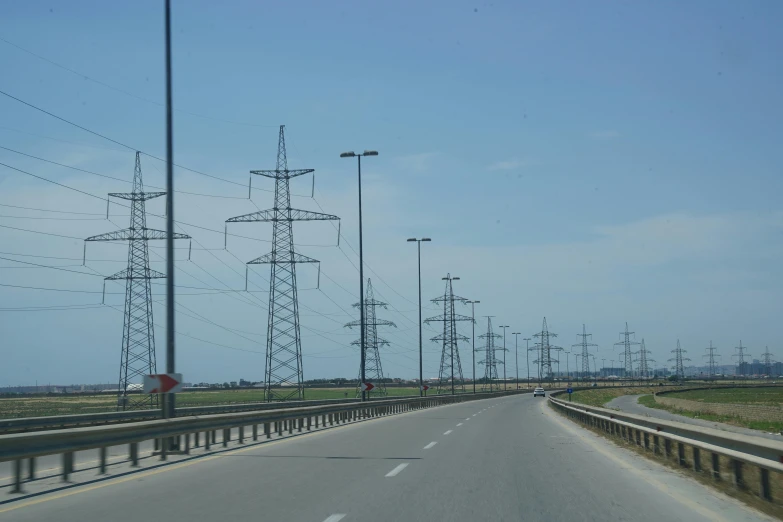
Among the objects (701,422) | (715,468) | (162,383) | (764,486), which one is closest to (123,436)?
(162,383)

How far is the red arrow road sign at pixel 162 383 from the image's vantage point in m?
19.4

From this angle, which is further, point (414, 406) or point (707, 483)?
point (414, 406)

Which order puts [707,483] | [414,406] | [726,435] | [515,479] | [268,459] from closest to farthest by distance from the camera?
[726,435], [707,483], [515,479], [268,459], [414,406]

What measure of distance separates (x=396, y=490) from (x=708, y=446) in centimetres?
500

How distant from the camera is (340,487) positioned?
13078 millimetres

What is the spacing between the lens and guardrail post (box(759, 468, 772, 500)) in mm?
11274

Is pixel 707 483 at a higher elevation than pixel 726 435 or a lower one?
lower

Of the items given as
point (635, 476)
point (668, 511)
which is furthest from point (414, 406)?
point (668, 511)

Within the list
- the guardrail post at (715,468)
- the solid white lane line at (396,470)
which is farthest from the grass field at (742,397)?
the guardrail post at (715,468)

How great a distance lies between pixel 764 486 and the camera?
11344 millimetres

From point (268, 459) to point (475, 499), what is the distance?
745 cm

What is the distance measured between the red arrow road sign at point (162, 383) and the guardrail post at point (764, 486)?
12.8m

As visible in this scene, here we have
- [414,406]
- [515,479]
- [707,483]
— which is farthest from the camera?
[414,406]

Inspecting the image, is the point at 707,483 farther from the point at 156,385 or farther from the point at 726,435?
the point at 156,385
